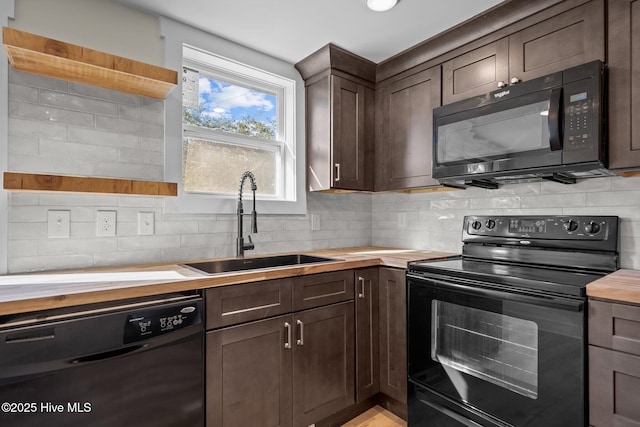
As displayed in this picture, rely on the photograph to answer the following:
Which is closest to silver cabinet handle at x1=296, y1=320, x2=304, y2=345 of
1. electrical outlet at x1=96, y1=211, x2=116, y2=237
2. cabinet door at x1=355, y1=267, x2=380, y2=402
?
cabinet door at x1=355, y1=267, x2=380, y2=402

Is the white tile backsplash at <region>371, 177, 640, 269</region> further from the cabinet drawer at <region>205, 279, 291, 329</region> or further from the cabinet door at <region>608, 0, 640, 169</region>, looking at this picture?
the cabinet drawer at <region>205, 279, 291, 329</region>

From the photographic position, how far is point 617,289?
1.23 meters

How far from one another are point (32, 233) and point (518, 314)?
223cm

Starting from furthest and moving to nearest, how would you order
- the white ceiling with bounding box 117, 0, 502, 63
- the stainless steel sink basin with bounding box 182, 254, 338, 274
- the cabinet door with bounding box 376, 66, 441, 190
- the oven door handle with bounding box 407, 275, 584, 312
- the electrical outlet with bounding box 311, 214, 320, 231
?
the electrical outlet with bounding box 311, 214, 320, 231 → the cabinet door with bounding box 376, 66, 441, 190 → the stainless steel sink basin with bounding box 182, 254, 338, 274 → the white ceiling with bounding box 117, 0, 502, 63 → the oven door handle with bounding box 407, 275, 584, 312

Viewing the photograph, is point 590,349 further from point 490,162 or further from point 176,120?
point 176,120

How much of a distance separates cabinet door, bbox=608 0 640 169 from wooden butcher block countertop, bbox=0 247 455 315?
4.69ft

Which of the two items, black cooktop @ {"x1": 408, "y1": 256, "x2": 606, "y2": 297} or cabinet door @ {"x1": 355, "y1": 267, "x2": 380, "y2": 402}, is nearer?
black cooktop @ {"x1": 408, "y1": 256, "x2": 606, "y2": 297}

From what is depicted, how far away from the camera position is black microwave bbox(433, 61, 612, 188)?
1.54 meters

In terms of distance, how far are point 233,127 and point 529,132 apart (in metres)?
1.80

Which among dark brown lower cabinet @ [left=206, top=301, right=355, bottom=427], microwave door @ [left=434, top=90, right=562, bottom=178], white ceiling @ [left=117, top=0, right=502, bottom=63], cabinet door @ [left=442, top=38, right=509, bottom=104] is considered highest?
white ceiling @ [left=117, top=0, right=502, bottom=63]

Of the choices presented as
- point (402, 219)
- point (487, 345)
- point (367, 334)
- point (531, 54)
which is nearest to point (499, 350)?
point (487, 345)

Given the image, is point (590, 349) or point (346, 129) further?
point (346, 129)

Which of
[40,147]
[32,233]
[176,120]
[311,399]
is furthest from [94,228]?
[311,399]

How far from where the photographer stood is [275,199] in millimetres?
2562
